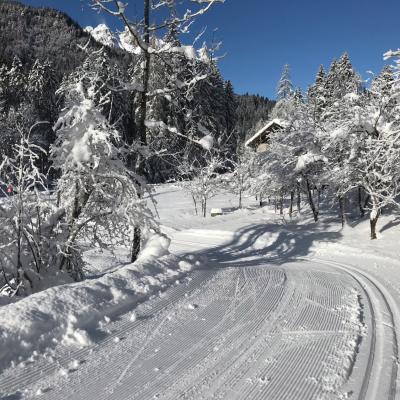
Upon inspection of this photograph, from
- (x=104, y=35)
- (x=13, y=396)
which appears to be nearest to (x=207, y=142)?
(x=104, y=35)

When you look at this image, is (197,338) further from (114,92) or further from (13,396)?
(114,92)

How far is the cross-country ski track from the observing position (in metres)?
3.30

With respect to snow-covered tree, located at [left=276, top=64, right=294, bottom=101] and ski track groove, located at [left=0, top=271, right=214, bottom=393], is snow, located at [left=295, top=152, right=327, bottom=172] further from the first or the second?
snow-covered tree, located at [left=276, top=64, right=294, bottom=101]

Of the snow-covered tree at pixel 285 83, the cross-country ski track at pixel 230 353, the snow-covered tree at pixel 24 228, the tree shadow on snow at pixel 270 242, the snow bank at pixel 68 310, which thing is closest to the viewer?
the cross-country ski track at pixel 230 353

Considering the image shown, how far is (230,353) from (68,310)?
1705mm

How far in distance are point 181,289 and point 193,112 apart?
4.88 m

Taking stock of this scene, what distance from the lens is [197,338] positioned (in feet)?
14.2

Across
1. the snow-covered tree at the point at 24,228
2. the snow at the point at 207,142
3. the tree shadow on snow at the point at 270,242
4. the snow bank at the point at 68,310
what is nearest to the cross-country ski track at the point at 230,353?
the snow bank at the point at 68,310

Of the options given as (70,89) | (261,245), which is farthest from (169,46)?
(261,245)

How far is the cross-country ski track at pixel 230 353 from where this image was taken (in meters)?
3.30

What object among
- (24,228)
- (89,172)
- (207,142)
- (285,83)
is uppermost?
(285,83)

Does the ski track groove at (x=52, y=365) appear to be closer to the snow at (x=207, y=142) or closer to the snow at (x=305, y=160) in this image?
the snow at (x=207, y=142)

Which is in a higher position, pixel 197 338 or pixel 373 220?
pixel 373 220

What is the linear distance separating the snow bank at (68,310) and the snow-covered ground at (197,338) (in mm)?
11
